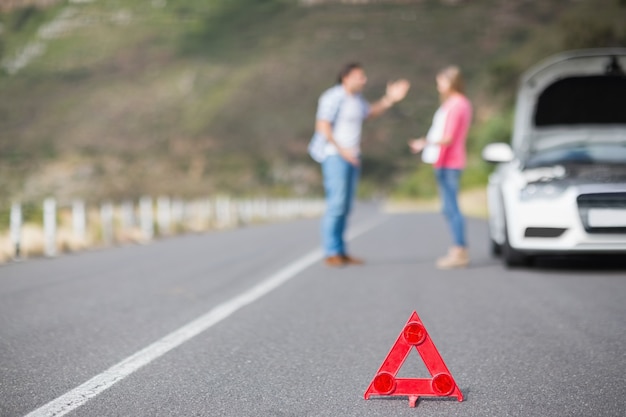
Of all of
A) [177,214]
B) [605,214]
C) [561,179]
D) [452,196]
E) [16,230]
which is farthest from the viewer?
[177,214]

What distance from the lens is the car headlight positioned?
895 cm

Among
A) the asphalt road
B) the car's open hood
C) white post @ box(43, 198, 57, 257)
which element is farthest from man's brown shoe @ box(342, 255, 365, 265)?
white post @ box(43, 198, 57, 257)

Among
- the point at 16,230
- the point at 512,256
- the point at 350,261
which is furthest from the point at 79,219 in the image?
the point at 512,256

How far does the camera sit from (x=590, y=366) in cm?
486

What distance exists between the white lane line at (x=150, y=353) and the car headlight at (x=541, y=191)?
2627 mm

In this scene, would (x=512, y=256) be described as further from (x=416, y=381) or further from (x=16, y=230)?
(x=16, y=230)

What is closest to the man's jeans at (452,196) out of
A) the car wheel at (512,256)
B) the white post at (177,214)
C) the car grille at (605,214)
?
the car wheel at (512,256)

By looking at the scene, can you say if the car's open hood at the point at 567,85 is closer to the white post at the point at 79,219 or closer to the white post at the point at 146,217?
the white post at the point at 79,219

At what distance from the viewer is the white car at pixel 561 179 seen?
8.70 meters

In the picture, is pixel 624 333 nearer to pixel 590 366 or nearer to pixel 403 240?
pixel 590 366

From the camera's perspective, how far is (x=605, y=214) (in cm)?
866

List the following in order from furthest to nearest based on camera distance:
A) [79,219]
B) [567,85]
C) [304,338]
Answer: [79,219] < [567,85] < [304,338]

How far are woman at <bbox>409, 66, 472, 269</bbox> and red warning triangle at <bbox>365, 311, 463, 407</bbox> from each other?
6.03 meters

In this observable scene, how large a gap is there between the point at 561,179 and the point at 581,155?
820mm
